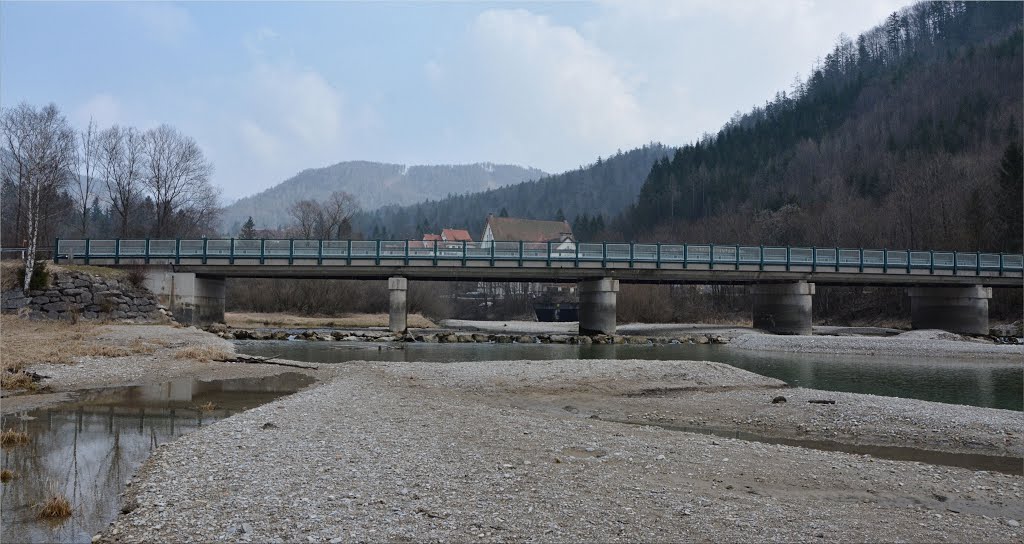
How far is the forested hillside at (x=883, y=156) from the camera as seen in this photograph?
77.2 metres

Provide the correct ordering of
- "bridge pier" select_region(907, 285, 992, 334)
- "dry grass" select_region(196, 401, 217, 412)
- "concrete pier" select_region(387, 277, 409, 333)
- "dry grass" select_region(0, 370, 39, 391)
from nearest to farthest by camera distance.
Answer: "dry grass" select_region(196, 401, 217, 412) < "dry grass" select_region(0, 370, 39, 391) < "concrete pier" select_region(387, 277, 409, 333) < "bridge pier" select_region(907, 285, 992, 334)

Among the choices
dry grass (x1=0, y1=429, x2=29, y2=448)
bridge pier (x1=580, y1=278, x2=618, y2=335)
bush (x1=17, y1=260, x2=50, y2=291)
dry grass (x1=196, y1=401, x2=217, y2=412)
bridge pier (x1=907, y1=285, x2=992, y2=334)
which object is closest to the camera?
dry grass (x1=0, y1=429, x2=29, y2=448)

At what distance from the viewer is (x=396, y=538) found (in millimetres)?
7137

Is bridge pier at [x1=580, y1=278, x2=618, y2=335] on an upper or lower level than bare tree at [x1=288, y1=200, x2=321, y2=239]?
lower

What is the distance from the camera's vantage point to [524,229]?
148 metres

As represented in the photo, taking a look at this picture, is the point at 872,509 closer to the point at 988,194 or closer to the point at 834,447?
the point at 834,447

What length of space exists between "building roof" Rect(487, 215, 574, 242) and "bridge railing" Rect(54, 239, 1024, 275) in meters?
82.5

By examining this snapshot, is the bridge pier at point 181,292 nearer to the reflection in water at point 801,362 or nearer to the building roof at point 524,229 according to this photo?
the reflection in water at point 801,362

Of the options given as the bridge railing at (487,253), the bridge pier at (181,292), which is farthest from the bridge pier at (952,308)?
the bridge pier at (181,292)

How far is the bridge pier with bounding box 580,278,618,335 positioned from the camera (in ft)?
159

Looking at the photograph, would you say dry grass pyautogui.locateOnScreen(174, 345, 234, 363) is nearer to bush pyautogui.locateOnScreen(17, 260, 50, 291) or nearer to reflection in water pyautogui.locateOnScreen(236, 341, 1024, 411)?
reflection in water pyautogui.locateOnScreen(236, 341, 1024, 411)

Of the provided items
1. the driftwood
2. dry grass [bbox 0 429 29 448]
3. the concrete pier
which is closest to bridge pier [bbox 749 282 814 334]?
the concrete pier

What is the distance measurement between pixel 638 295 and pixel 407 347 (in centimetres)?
4004

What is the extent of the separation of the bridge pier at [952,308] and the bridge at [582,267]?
0.09 m
